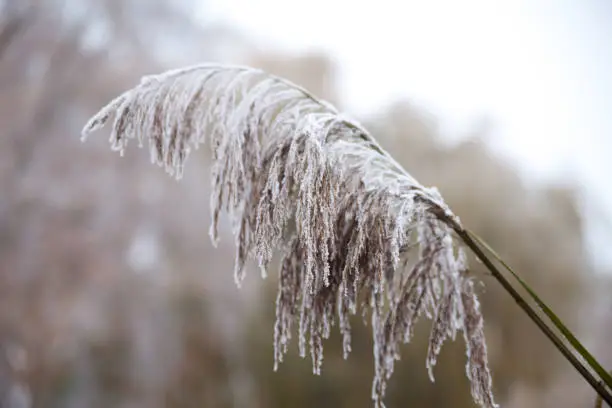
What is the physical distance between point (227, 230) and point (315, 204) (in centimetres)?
262

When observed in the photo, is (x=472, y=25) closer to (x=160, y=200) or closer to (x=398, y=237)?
(x=160, y=200)

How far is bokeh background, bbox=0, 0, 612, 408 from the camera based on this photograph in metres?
2.76

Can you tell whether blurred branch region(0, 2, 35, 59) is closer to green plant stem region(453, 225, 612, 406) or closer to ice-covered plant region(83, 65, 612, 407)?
ice-covered plant region(83, 65, 612, 407)

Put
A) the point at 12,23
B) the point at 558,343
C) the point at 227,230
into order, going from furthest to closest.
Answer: the point at 12,23 < the point at 227,230 < the point at 558,343

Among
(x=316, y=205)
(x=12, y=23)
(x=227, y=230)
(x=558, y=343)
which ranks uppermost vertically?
(x=12, y=23)

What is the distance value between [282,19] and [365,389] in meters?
2.41

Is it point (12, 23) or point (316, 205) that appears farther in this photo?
point (12, 23)

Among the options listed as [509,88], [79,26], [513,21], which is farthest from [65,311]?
[513,21]

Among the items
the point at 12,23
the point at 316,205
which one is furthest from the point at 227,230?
the point at 316,205

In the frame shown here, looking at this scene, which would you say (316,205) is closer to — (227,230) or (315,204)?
(315,204)

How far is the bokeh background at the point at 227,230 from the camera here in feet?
9.07

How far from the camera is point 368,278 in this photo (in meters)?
0.84

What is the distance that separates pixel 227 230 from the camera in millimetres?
3332

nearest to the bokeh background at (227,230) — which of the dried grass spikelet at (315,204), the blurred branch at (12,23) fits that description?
the blurred branch at (12,23)
